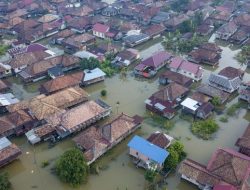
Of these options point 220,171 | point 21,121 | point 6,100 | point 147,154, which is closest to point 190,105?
point 147,154

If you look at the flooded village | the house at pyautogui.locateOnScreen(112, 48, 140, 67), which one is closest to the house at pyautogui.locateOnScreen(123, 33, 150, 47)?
the flooded village

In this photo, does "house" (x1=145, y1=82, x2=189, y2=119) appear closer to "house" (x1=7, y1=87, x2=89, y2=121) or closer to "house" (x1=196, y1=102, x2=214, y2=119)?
"house" (x1=196, y1=102, x2=214, y2=119)

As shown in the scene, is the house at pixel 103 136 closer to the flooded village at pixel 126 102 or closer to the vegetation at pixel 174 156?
the flooded village at pixel 126 102

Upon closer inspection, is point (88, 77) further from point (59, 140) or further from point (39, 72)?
point (59, 140)

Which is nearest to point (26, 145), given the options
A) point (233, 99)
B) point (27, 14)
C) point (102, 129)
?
point (102, 129)

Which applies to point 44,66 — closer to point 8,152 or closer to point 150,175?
point 8,152

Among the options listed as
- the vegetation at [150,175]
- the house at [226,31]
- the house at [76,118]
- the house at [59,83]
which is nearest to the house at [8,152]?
the house at [76,118]
